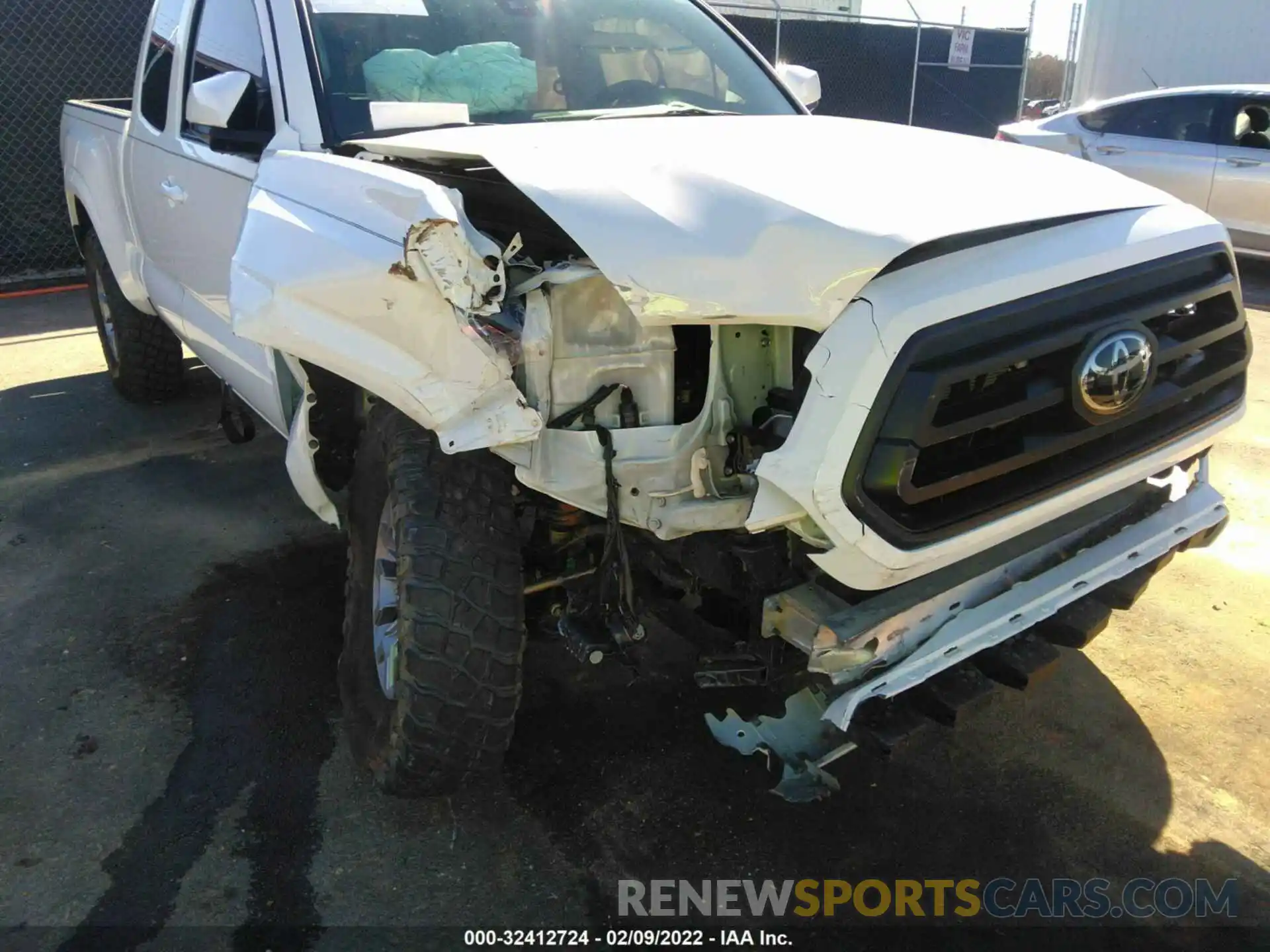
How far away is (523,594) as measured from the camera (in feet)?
8.06

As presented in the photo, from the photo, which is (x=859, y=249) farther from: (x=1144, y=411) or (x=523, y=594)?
(x=523, y=594)

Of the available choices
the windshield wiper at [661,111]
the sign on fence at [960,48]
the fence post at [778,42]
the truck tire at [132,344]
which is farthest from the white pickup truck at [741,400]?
the sign on fence at [960,48]

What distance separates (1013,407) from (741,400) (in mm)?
567

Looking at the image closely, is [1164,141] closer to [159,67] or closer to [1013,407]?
[159,67]

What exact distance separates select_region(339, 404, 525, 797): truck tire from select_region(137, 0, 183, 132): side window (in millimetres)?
2641

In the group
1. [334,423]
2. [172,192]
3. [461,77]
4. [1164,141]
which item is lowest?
[334,423]

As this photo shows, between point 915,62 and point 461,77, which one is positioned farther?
point 915,62

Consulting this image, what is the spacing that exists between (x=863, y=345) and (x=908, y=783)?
141 centimetres

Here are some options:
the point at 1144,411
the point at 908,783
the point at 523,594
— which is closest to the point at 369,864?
the point at 523,594

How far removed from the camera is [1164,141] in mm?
8875

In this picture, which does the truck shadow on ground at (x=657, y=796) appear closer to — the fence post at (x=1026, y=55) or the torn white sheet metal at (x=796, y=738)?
the torn white sheet metal at (x=796, y=738)

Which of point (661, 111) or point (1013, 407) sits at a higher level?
point (661, 111)

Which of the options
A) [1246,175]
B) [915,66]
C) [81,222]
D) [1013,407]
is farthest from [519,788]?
[915,66]

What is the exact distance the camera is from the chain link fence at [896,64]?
12.8 meters
